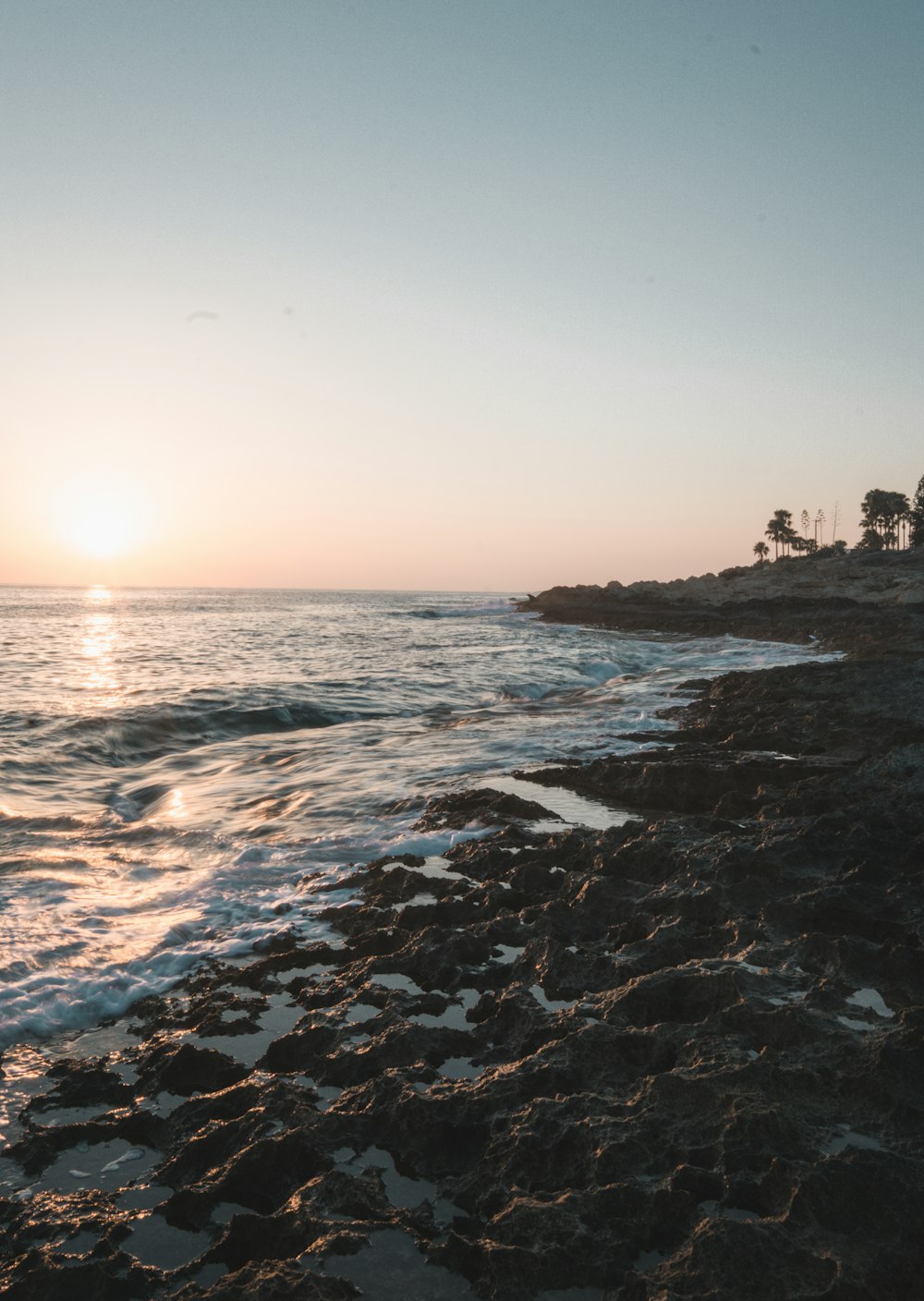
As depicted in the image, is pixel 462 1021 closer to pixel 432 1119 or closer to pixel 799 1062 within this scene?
pixel 432 1119

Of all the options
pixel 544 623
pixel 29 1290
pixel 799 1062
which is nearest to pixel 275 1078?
pixel 29 1290

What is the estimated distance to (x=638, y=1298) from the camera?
111 inches

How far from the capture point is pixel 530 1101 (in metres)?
3.88

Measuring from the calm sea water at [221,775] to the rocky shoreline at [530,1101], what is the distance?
0.94 m

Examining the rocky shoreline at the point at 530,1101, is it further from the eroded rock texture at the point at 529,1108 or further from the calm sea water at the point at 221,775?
the calm sea water at the point at 221,775

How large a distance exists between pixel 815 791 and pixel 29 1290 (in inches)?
328

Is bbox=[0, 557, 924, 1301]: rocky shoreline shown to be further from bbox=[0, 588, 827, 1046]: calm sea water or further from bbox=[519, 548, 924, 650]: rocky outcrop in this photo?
bbox=[519, 548, 924, 650]: rocky outcrop

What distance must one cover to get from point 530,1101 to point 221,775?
1087 centimetres

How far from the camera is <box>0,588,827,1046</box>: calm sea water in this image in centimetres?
656

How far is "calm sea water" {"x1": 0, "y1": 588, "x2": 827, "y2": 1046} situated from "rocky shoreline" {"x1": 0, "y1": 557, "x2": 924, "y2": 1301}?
94cm

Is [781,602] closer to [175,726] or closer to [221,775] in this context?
[175,726]

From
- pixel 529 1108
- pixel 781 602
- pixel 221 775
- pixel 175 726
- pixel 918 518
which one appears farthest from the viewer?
pixel 918 518

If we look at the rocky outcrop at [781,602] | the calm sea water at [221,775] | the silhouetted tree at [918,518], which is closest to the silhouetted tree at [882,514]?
the silhouetted tree at [918,518]

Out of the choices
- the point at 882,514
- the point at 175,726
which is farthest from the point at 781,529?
the point at 175,726
